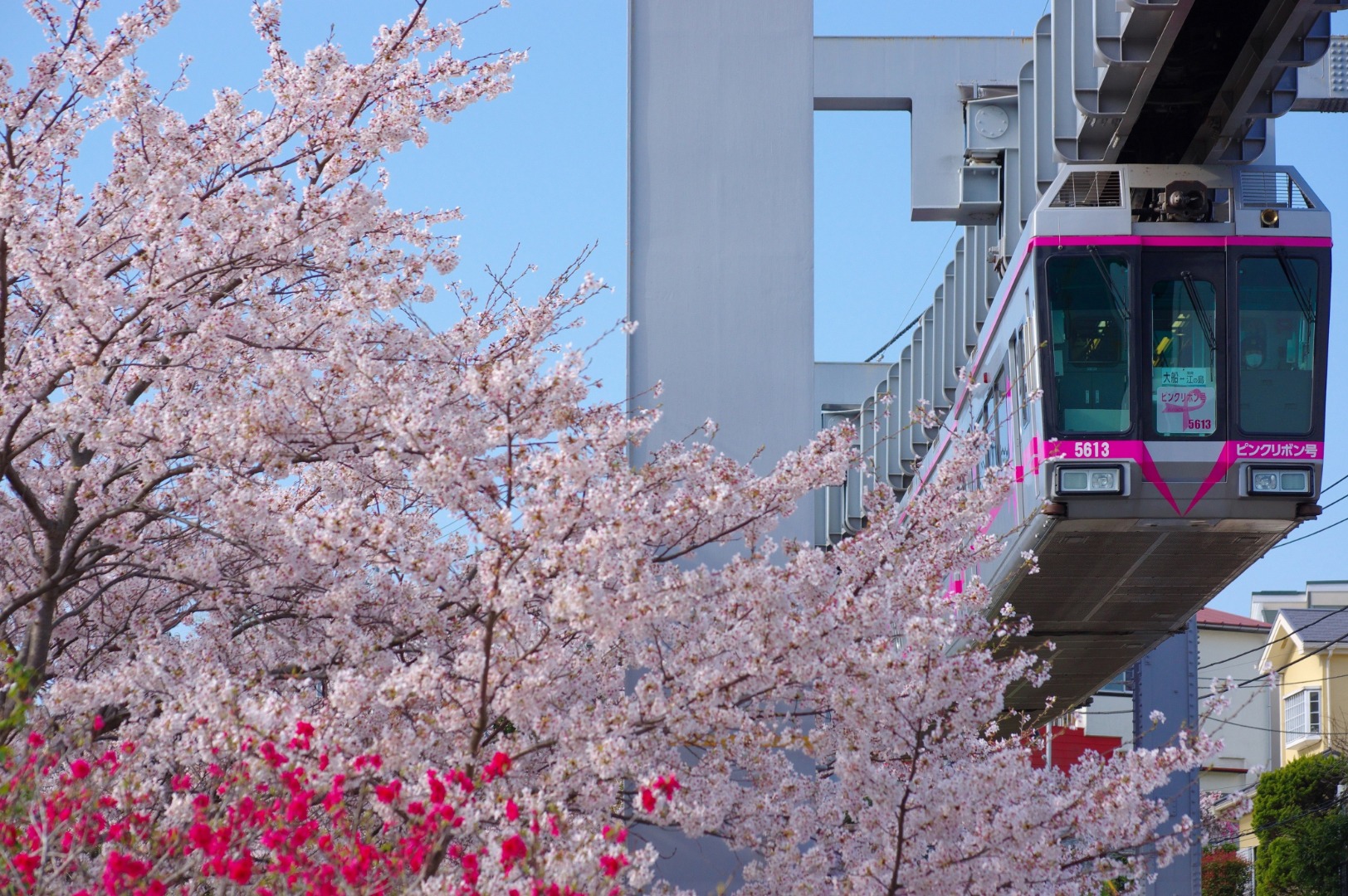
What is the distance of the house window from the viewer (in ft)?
145

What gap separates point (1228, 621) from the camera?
189 feet

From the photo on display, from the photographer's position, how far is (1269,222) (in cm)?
1237

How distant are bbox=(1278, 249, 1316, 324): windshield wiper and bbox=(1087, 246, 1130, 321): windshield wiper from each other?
4.20 feet

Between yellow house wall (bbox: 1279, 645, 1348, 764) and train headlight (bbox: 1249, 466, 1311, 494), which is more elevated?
train headlight (bbox: 1249, 466, 1311, 494)

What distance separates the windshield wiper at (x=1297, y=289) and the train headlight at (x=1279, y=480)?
4.12 ft

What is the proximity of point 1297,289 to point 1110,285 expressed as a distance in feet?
4.99

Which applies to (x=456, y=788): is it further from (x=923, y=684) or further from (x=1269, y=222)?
(x=1269, y=222)

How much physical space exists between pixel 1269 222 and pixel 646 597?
29.1 ft

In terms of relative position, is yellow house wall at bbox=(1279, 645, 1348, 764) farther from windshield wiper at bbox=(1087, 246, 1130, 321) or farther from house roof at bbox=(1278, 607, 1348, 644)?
windshield wiper at bbox=(1087, 246, 1130, 321)

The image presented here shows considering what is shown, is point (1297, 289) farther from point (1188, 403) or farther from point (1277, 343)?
point (1188, 403)

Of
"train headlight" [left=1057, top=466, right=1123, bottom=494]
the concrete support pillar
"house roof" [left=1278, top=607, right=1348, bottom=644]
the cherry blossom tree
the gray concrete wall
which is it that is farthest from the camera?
"house roof" [left=1278, top=607, right=1348, bottom=644]

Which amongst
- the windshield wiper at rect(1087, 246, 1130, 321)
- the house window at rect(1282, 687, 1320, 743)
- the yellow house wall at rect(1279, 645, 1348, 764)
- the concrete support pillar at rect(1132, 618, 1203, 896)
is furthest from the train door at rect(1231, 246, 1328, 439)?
the house window at rect(1282, 687, 1320, 743)

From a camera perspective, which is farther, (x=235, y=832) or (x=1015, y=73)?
(x=1015, y=73)

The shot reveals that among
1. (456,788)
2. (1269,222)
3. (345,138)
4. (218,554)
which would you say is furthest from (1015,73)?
(456,788)
